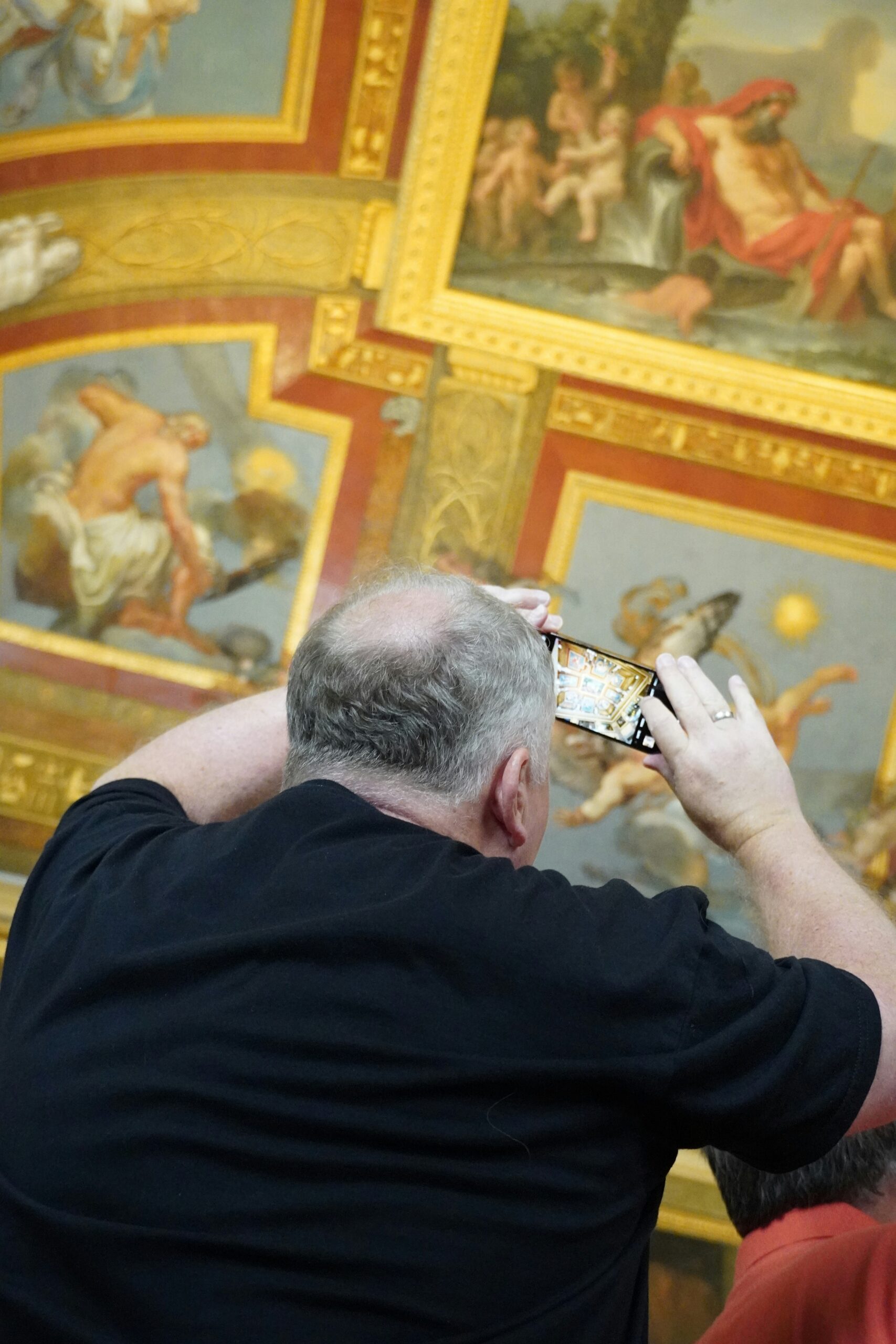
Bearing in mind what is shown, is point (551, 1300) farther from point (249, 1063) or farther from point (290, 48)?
point (290, 48)

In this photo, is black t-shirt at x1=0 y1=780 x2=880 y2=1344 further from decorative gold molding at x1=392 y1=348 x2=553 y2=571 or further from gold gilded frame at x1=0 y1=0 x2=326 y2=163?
gold gilded frame at x1=0 y1=0 x2=326 y2=163

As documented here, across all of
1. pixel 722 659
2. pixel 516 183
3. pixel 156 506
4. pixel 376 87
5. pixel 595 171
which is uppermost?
pixel 376 87

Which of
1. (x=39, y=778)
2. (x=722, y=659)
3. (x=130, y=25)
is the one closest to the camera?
(x=130, y=25)

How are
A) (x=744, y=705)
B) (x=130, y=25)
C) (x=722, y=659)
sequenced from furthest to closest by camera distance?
(x=722, y=659), (x=130, y=25), (x=744, y=705)

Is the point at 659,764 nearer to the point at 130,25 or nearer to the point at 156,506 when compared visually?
the point at 156,506

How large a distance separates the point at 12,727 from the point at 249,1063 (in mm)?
6503

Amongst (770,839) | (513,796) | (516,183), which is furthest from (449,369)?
(513,796)

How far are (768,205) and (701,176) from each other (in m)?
0.42

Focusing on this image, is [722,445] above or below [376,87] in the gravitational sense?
below

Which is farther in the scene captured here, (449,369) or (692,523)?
(692,523)

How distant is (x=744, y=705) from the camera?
7.18ft

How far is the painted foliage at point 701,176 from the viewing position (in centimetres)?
670

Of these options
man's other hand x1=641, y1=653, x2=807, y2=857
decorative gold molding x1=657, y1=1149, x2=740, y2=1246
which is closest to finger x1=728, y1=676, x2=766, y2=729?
man's other hand x1=641, y1=653, x2=807, y2=857

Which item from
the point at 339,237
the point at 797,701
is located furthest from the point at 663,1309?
the point at 339,237
